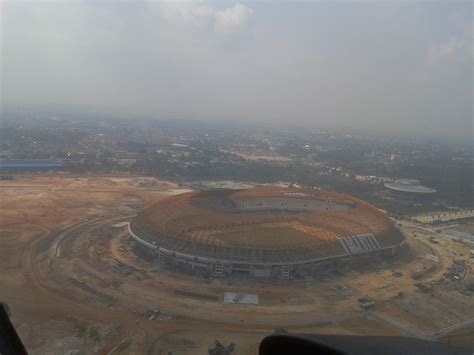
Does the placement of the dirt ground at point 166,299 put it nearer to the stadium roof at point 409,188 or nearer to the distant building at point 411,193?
the distant building at point 411,193

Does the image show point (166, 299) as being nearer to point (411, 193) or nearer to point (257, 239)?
point (257, 239)

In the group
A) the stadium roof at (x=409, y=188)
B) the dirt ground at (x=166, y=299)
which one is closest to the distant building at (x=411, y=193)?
the stadium roof at (x=409, y=188)

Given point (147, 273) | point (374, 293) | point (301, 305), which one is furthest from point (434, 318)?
point (147, 273)

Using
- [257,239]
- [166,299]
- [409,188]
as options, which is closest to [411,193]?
[409,188]

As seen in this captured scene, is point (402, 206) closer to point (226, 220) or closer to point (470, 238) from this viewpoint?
point (470, 238)

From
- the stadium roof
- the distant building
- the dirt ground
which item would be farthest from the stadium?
the stadium roof

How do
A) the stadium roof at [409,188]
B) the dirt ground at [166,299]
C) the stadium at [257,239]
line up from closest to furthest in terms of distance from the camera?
the dirt ground at [166,299] < the stadium at [257,239] < the stadium roof at [409,188]
